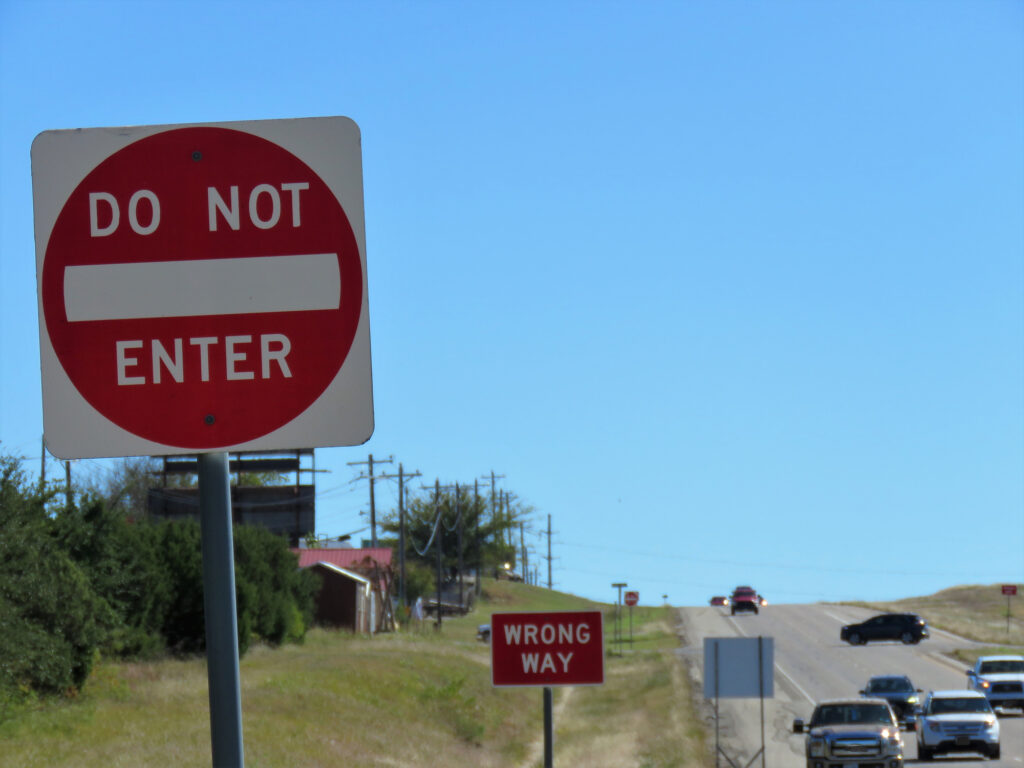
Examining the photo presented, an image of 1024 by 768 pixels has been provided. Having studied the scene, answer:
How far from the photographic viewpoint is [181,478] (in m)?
80.4

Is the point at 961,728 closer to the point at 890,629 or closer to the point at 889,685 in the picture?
the point at 889,685

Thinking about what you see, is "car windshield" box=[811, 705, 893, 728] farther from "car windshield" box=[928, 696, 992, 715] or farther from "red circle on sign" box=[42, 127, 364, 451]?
"red circle on sign" box=[42, 127, 364, 451]

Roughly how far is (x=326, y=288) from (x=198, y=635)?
133 feet

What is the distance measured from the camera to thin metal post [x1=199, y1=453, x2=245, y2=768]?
9.97 ft

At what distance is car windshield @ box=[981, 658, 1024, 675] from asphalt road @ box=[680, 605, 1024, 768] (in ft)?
4.94

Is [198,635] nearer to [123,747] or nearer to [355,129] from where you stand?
[123,747]

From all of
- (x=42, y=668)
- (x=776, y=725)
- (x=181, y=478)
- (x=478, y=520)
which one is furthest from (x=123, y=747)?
(x=478, y=520)

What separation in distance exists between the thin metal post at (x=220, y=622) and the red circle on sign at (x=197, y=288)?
5.8 inches

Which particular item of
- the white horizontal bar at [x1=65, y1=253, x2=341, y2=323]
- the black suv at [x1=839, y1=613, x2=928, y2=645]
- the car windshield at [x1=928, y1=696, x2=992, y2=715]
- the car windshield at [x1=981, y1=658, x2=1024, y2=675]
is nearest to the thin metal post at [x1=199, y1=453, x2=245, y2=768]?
the white horizontal bar at [x1=65, y1=253, x2=341, y2=323]

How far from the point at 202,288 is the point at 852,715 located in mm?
28665

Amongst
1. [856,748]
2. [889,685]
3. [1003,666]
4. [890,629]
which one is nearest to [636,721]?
[889,685]

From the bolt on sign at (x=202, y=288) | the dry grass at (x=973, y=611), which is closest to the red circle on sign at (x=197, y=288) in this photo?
the bolt on sign at (x=202, y=288)

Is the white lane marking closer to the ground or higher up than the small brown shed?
closer to the ground

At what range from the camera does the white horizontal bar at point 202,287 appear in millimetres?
3100
